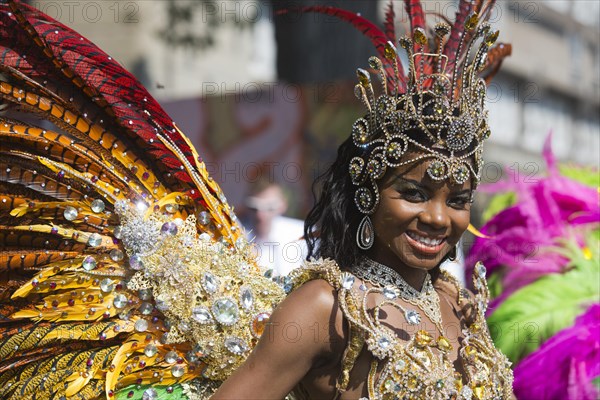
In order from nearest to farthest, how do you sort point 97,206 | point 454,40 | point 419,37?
point 419,37 → point 454,40 → point 97,206

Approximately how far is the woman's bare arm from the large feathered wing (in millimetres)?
367

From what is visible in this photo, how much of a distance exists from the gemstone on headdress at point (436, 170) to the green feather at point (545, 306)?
1.20 m

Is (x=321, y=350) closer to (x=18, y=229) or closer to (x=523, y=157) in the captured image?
(x=18, y=229)

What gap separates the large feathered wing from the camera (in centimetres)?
218

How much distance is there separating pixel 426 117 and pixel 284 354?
682 millimetres

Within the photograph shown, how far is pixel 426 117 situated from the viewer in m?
1.93

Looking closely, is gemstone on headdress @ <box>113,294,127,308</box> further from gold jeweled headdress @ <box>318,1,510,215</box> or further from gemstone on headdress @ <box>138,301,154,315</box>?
gold jeweled headdress @ <box>318,1,510,215</box>

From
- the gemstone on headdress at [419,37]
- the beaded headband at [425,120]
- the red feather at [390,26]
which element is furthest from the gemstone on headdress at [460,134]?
the red feather at [390,26]

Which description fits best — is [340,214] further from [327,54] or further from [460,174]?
[327,54]

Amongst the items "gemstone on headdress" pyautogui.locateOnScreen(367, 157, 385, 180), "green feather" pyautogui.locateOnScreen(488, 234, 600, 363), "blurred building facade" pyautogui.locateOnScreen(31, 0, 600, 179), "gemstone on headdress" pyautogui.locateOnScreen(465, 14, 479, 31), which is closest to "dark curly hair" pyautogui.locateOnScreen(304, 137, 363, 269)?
"gemstone on headdress" pyautogui.locateOnScreen(367, 157, 385, 180)

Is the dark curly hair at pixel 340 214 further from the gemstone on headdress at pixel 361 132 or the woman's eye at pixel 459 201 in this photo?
the woman's eye at pixel 459 201

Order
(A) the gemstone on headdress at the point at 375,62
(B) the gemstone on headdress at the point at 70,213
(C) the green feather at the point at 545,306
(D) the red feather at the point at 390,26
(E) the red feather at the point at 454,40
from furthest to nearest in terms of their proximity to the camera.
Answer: (C) the green feather at the point at 545,306, (D) the red feather at the point at 390,26, (B) the gemstone on headdress at the point at 70,213, (E) the red feather at the point at 454,40, (A) the gemstone on headdress at the point at 375,62

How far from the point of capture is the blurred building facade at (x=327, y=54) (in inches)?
305

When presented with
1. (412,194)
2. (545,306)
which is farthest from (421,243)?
(545,306)
